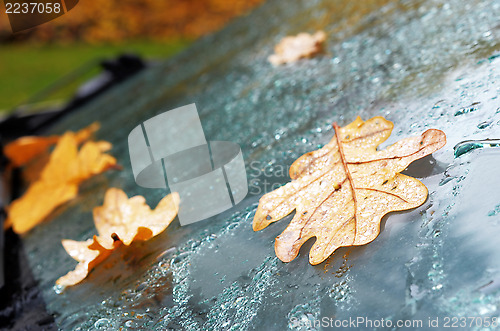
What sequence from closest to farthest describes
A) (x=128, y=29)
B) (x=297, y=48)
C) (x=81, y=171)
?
(x=81, y=171), (x=297, y=48), (x=128, y=29)

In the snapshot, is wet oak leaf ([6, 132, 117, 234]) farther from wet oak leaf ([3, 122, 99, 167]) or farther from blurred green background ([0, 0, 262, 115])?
blurred green background ([0, 0, 262, 115])

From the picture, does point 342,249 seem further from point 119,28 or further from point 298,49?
point 119,28

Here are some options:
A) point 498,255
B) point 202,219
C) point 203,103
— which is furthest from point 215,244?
point 203,103

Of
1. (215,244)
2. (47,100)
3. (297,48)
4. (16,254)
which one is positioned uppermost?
(297,48)

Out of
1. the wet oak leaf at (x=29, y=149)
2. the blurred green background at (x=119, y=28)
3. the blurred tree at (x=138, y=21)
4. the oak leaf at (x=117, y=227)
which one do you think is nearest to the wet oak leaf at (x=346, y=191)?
the oak leaf at (x=117, y=227)

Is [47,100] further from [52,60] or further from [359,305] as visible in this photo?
[359,305]

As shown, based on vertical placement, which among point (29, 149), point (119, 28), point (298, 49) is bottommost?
point (29, 149)

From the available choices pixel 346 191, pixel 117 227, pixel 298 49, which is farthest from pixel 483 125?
pixel 298 49
